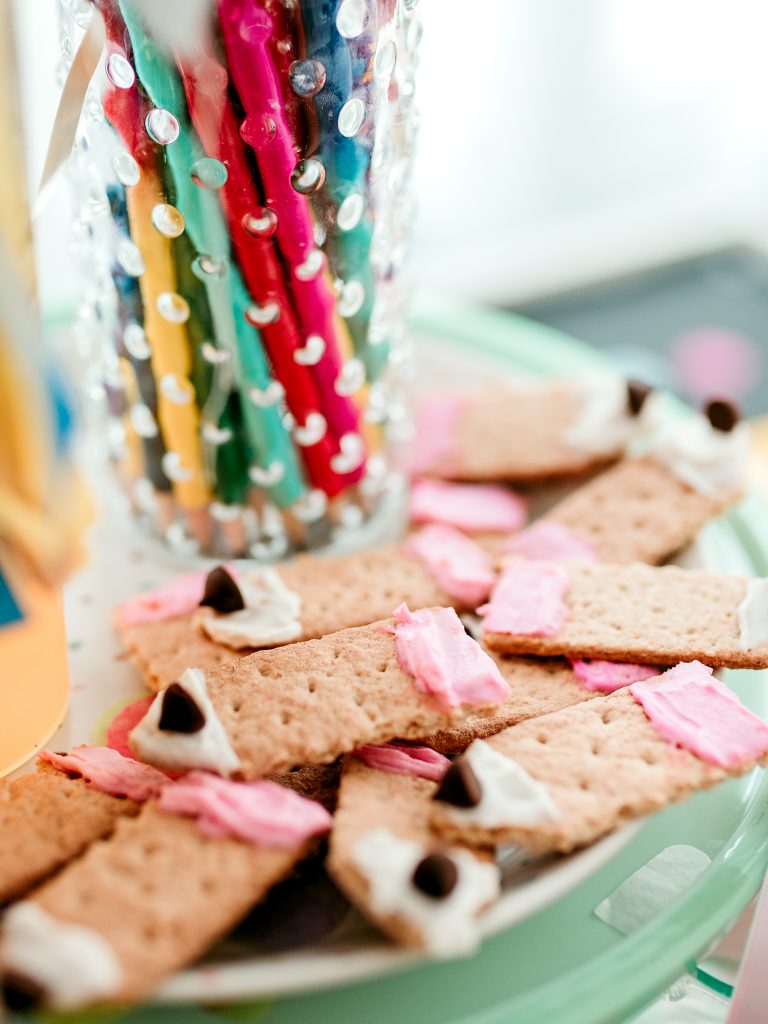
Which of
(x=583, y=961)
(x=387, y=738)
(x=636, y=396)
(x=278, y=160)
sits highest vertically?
(x=278, y=160)

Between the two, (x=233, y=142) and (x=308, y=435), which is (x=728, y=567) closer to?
(x=308, y=435)

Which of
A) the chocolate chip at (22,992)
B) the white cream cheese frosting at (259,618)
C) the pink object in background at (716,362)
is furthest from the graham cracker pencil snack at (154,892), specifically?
the pink object in background at (716,362)

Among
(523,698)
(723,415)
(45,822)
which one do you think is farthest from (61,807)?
(723,415)

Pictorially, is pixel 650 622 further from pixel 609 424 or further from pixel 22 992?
pixel 22 992

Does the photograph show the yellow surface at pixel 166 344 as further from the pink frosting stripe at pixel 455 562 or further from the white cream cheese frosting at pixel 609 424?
the white cream cheese frosting at pixel 609 424

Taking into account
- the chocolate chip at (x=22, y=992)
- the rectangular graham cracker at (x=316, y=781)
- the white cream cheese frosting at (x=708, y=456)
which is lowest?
the chocolate chip at (x=22, y=992)

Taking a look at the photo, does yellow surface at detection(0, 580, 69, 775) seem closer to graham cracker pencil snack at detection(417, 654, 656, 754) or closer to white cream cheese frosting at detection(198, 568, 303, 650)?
white cream cheese frosting at detection(198, 568, 303, 650)

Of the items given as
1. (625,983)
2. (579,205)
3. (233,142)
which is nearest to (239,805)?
(625,983)
